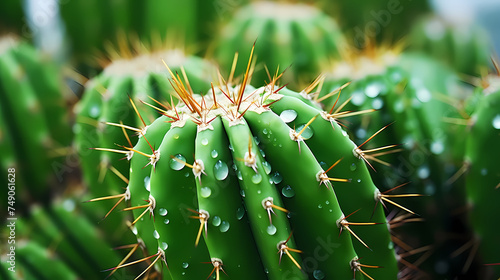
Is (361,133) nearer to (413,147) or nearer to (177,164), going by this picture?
(413,147)

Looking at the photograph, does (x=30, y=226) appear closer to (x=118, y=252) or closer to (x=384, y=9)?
(x=118, y=252)

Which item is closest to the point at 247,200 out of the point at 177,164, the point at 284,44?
the point at 177,164

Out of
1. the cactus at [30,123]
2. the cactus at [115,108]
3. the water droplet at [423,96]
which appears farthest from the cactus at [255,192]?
the cactus at [30,123]

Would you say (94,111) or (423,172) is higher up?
(94,111)

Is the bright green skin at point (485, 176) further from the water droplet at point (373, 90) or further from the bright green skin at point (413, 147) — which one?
the water droplet at point (373, 90)

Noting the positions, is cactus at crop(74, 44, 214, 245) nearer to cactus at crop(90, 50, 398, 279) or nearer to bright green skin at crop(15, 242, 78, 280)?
bright green skin at crop(15, 242, 78, 280)
